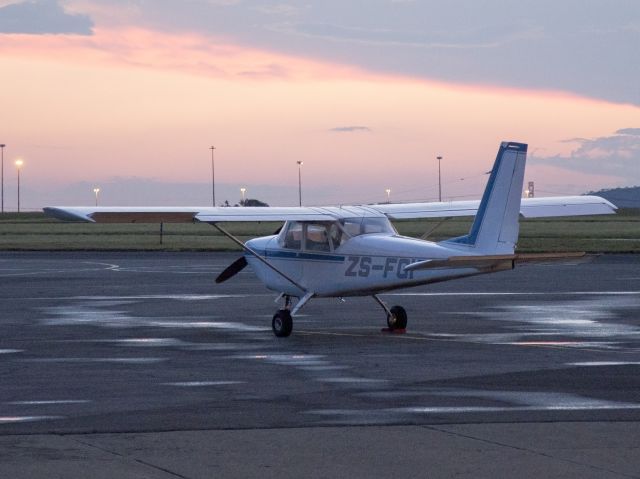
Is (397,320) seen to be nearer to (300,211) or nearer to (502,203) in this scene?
(300,211)

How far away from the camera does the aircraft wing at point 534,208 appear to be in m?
22.3

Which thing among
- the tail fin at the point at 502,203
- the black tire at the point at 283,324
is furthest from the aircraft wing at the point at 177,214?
the tail fin at the point at 502,203

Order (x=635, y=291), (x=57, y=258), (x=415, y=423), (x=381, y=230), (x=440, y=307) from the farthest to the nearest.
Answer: (x=57, y=258) → (x=635, y=291) → (x=440, y=307) → (x=381, y=230) → (x=415, y=423)

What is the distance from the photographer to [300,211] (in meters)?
20.9

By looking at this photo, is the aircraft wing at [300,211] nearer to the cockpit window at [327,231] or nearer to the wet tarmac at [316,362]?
the cockpit window at [327,231]

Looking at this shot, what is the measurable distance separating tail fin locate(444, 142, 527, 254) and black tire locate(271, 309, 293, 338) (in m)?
2.83

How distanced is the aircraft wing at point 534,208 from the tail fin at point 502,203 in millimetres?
2810

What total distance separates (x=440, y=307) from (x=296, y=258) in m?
5.82

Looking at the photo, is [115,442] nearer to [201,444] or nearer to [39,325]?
[201,444]

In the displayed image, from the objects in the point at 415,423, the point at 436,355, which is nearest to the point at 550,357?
the point at 436,355

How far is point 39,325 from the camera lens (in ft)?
73.4

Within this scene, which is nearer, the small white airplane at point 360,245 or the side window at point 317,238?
the small white airplane at point 360,245

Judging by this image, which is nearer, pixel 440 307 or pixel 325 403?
pixel 325 403

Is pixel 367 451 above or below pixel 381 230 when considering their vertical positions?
below
